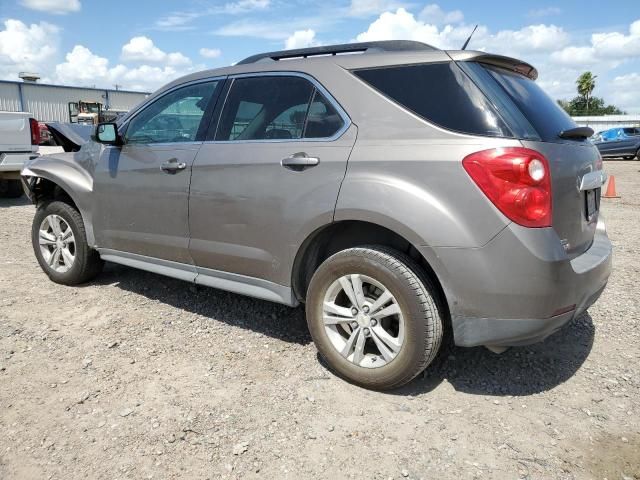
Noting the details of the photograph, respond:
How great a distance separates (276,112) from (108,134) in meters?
1.54

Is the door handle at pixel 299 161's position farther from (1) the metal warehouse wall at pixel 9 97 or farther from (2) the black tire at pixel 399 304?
(1) the metal warehouse wall at pixel 9 97

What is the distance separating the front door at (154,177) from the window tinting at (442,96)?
1398 mm

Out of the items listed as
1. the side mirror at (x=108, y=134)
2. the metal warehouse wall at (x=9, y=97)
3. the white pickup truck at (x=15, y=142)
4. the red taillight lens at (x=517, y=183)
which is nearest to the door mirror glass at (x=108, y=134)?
the side mirror at (x=108, y=134)

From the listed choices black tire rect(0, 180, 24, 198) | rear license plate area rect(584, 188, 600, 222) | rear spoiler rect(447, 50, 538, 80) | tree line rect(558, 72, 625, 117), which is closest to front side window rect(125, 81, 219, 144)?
rear spoiler rect(447, 50, 538, 80)

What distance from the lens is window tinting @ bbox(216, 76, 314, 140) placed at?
3219 mm

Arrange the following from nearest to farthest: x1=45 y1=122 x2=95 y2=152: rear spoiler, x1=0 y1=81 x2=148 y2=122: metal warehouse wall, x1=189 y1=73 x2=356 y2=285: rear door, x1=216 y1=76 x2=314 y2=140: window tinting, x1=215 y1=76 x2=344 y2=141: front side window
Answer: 1. x1=189 y1=73 x2=356 y2=285: rear door
2. x1=215 y1=76 x2=344 y2=141: front side window
3. x1=216 y1=76 x2=314 y2=140: window tinting
4. x1=45 y1=122 x2=95 y2=152: rear spoiler
5. x1=0 y1=81 x2=148 y2=122: metal warehouse wall

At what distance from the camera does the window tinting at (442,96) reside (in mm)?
2590

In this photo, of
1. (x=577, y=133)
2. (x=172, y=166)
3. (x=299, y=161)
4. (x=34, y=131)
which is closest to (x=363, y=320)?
(x=299, y=161)

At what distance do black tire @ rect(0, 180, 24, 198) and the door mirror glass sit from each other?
22.0 feet

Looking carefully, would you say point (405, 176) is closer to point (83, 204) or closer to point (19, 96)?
point (83, 204)

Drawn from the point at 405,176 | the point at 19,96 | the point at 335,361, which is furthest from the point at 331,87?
the point at 19,96

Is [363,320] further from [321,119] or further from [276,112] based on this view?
[276,112]

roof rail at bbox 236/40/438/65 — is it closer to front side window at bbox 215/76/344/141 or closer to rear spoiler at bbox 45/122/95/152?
front side window at bbox 215/76/344/141

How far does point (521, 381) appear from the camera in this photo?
3.12 m
